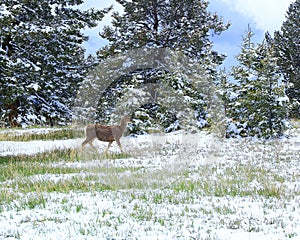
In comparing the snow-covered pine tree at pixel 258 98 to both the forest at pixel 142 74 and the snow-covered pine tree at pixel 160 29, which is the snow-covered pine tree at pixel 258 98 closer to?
the forest at pixel 142 74

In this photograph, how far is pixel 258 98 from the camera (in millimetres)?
17609

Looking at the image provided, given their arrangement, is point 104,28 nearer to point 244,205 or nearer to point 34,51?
point 34,51

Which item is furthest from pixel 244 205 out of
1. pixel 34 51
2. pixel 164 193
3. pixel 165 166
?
pixel 34 51

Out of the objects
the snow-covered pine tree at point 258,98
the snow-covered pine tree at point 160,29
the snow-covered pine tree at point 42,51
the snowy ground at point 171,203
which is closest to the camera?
the snowy ground at point 171,203

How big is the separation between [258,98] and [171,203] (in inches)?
476

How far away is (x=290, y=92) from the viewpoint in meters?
42.3

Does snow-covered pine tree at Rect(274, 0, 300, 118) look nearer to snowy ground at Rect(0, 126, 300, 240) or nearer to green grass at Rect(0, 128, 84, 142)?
green grass at Rect(0, 128, 84, 142)

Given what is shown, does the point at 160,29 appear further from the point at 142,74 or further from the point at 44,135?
the point at 44,135

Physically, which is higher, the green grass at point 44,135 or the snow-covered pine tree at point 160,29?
the snow-covered pine tree at point 160,29

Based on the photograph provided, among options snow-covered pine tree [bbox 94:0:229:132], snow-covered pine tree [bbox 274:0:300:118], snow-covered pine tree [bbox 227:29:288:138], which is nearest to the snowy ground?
snow-covered pine tree [bbox 227:29:288:138]

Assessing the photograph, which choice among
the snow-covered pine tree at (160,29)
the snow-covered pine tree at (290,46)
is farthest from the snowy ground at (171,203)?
the snow-covered pine tree at (290,46)

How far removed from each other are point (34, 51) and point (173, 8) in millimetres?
10482

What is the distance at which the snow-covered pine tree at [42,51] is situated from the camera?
19.4 metres

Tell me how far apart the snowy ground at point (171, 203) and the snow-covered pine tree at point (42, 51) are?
31.8 feet
